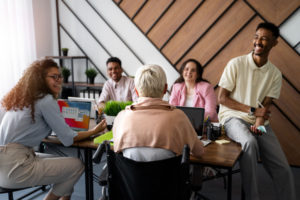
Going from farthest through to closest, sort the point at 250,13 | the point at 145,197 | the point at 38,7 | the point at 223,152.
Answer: the point at 38,7 → the point at 250,13 → the point at 223,152 → the point at 145,197

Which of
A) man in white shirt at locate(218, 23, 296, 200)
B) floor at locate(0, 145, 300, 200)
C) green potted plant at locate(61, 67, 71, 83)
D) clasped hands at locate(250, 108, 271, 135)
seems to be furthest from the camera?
green potted plant at locate(61, 67, 71, 83)

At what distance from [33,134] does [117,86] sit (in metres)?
1.61

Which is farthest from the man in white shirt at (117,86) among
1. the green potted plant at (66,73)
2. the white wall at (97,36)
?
the green potted plant at (66,73)

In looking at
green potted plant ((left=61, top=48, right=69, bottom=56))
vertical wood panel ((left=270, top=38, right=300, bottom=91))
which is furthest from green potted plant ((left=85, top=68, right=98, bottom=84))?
vertical wood panel ((left=270, top=38, right=300, bottom=91))

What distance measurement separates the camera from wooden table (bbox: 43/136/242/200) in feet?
5.01

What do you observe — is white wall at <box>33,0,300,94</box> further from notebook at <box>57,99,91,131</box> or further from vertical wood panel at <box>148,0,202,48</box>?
notebook at <box>57,99,91,131</box>

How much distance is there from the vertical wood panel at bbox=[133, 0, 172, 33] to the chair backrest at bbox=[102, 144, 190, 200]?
8.89 ft

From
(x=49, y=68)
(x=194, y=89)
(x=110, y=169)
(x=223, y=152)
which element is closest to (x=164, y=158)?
(x=110, y=169)

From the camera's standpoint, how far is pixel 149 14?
3715 millimetres

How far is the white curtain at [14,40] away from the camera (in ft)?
10.9

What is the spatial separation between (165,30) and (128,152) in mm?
2603

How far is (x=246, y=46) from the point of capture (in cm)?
327

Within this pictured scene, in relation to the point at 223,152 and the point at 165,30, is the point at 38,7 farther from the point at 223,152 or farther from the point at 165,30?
the point at 223,152

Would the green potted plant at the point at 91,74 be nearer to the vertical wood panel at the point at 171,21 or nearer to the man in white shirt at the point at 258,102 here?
the vertical wood panel at the point at 171,21
